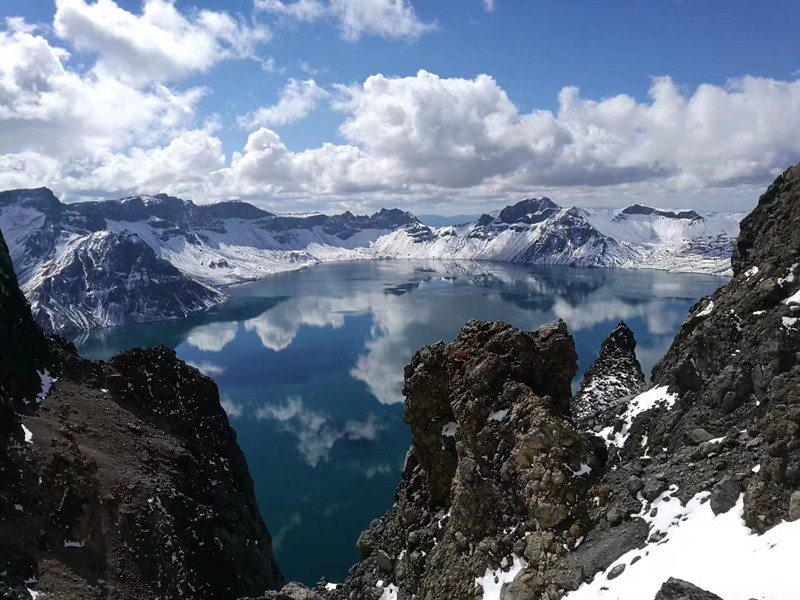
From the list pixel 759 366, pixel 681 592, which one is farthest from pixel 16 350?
pixel 759 366

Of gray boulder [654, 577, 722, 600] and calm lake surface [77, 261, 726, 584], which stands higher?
gray boulder [654, 577, 722, 600]

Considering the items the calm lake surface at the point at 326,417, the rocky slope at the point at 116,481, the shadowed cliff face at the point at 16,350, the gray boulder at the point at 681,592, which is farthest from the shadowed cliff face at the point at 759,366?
the calm lake surface at the point at 326,417

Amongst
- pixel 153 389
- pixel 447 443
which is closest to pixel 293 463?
pixel 153 389

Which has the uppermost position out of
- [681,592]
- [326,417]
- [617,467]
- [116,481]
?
[681,592]

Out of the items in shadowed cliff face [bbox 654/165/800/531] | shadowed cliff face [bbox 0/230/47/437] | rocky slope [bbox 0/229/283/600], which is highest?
shadowed cliff face [bbox 654/165/800/531]

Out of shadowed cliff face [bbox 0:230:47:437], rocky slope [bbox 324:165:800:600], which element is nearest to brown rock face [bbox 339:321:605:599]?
rocky slope [bbox 324:165:800:600]

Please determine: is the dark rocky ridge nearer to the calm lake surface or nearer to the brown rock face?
the brown rock face

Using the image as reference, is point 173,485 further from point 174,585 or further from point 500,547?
point 500,547

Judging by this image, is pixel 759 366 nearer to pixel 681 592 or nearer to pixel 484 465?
pixel 681 592
